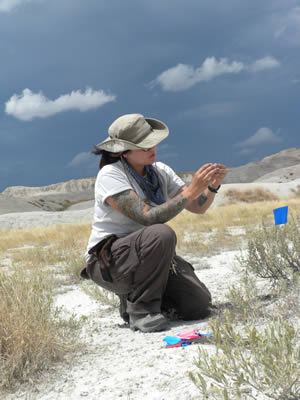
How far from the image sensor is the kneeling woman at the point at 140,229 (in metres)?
2.96

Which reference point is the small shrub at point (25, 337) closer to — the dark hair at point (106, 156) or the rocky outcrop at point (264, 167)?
the dark hair at point (106, 156)

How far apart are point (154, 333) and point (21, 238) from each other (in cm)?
879

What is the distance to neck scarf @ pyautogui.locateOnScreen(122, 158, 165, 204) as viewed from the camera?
3201 millimetres

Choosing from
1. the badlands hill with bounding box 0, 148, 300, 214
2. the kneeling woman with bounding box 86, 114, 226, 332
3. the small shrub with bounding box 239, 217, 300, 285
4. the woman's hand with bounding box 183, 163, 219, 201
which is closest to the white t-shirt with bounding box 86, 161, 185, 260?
the kneeling woman with bounding box 86, 114, 226, 332

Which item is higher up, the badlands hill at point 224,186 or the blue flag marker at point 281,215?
the badlands hill at point 224,186

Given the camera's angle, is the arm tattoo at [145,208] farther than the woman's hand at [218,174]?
No

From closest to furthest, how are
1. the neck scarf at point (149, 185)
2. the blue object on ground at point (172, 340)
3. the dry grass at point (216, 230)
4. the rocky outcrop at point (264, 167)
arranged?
1. the blue object on ground at point (172, 340)
2. the neck scarf at point (149, 185)
3. the dry grass at point (216, 230)
4. the rocky outcrop at point (264, 167)

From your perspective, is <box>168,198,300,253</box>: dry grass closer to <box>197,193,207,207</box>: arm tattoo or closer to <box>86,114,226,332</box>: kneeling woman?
<box>197,193,207,207</box>: arm tattoo

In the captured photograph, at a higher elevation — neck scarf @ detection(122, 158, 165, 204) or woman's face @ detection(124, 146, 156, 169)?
woman's face @ detection(124, 146, 156, 169)

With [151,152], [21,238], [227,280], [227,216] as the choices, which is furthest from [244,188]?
[151,152]

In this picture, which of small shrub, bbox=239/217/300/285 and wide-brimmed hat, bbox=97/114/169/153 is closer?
wide-brimmed hat, bbox=97/114/169/153

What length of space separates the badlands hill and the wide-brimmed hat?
62.2 ft

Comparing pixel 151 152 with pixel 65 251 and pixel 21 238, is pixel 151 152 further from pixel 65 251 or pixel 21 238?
pixel 21 238

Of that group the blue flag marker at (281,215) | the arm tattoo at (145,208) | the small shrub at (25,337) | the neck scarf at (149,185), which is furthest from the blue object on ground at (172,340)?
the blue flag marker at (281,215)
